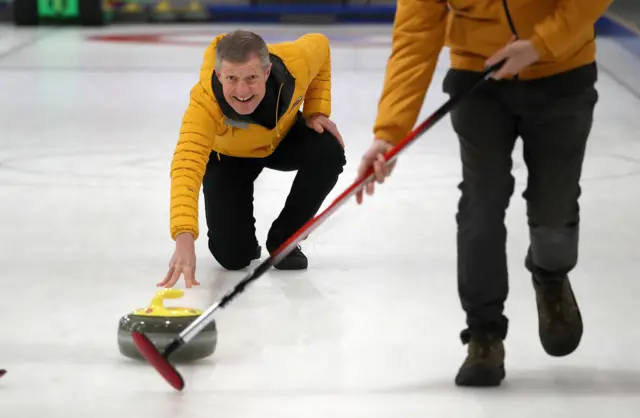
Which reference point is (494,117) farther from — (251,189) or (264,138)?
(251,189)

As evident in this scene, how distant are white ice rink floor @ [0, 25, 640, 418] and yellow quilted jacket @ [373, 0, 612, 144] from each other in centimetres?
57

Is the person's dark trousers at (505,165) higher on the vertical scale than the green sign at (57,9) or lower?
higher

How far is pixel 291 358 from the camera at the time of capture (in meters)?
2.68

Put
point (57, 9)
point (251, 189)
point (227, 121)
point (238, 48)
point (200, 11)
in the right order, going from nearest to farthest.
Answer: point (238, 48) < point (227, 121) < point (251, 189) < point (57, 9) < point (200, 11)

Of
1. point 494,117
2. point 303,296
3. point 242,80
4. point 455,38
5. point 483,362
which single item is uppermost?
point 455,38

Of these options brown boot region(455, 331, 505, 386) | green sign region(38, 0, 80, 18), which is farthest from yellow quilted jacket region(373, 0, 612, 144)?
green sign region(38, 0, 80, 18)

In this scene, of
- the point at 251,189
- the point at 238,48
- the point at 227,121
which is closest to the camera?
the point at 238,48

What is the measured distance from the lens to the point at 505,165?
2408mm

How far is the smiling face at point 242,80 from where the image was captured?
286 centimetres

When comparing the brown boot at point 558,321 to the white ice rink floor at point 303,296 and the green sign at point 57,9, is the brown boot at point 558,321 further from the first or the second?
the green sign at point 57,9

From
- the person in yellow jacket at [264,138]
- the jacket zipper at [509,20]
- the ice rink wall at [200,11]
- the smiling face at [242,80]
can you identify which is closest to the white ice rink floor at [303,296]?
the person in yellow jacket at [264,138]

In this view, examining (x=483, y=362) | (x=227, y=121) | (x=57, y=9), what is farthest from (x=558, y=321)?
(x=57, y=9)

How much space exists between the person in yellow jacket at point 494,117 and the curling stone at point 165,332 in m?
0.55

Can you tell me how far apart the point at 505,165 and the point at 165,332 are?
799 millimetres
